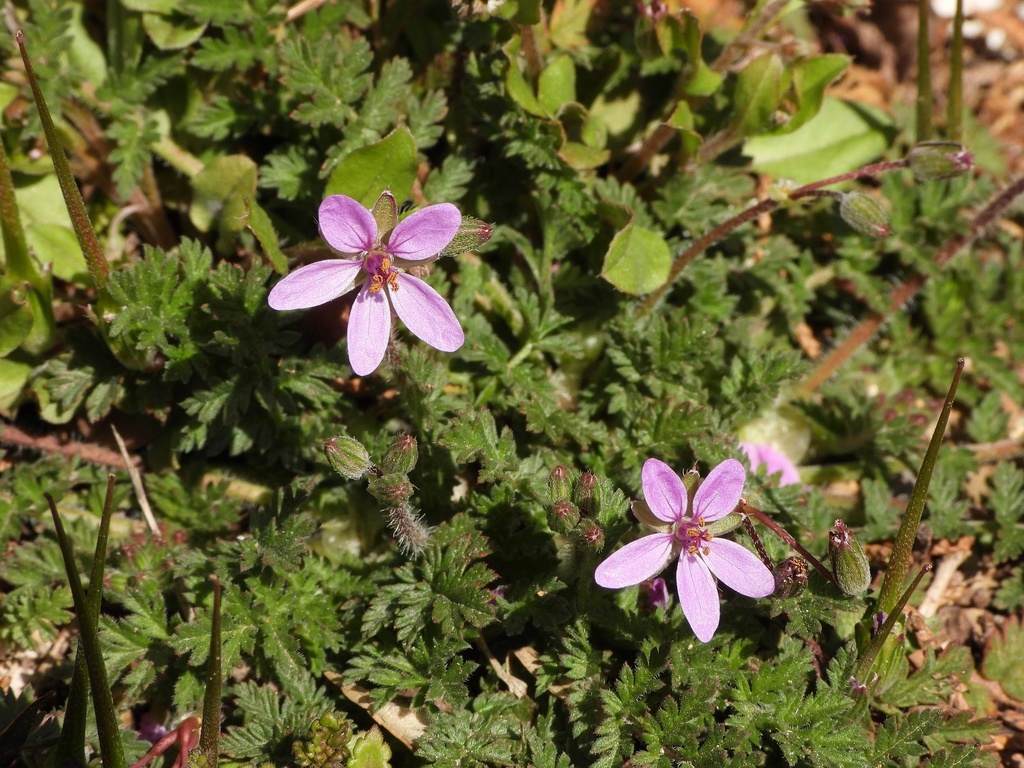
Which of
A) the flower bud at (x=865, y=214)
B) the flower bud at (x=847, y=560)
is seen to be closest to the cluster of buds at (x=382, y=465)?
the flower bud at (x=847, y=560)

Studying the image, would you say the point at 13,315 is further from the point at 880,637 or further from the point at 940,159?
the point at 940,159

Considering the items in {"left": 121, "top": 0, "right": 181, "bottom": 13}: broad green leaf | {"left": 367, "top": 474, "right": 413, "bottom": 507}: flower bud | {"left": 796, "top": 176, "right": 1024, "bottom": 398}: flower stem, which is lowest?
{"left": 796, "top": 176, "right": 1024, "bottom": 398}: flower stem

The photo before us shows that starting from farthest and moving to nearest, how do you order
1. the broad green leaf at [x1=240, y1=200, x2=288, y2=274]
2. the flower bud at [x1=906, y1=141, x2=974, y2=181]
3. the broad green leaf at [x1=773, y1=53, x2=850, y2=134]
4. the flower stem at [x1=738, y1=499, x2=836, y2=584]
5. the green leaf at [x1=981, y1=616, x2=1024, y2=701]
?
the broad green leaf at [x1=773, y1=53, x2=850, y2=134] < the green leaf at [x1=981, y1=616, x2=1024, y2=701] < the flower bud at [x1=906, y1=141, x2=974, y2=181] < the broad green leaf at [x1=240, y1=200, x2=288, y2=274] < the flower stem at [x1=738, y1=499, x2=836, y2=584]

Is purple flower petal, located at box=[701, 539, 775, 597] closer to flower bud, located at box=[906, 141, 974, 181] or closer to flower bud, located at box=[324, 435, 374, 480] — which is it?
flower bud, located at box=[324, 435, 374, 480]

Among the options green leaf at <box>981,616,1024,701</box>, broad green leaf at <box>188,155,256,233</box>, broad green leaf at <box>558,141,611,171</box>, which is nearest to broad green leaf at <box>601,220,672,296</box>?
broad green leaf at <box>558,141,611,171</box>

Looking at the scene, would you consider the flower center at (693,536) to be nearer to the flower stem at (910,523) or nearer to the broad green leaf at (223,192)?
the flower stem at (910,523)

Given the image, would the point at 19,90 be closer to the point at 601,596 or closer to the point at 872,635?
the point at 601,596

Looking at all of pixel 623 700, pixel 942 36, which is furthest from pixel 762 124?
pixel 942 36
